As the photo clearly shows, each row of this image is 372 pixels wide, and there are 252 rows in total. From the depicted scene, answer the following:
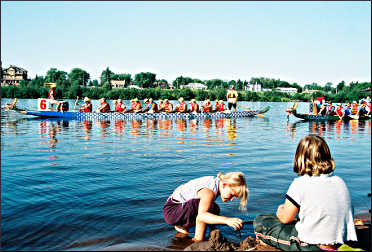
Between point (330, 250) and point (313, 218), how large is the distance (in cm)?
37

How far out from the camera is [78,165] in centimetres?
868

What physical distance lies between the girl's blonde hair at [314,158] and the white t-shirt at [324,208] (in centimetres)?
6

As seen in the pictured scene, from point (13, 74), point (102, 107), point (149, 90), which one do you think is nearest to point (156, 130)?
point (102, 107)

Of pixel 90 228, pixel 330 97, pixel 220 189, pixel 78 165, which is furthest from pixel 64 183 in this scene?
pixel 330 97

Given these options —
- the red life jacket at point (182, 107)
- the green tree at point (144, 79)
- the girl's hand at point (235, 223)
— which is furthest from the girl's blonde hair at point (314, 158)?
the green tree at point (144, 79)

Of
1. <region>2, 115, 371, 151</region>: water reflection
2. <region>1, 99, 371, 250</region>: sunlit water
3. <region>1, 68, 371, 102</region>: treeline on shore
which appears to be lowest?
<region>1, 99, 371, 250</region>: sunlit water

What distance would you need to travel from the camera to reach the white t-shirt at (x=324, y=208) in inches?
125

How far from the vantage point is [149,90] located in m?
75.4

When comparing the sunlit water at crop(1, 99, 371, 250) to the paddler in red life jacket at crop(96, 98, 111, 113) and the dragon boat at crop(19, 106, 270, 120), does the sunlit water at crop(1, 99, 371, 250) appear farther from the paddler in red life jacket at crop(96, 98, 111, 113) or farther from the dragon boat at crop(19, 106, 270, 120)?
the paddler in red life jacket at crop(96, 98, 111, 113)

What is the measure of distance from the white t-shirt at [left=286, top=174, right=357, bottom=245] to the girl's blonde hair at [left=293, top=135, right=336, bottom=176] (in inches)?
2.5

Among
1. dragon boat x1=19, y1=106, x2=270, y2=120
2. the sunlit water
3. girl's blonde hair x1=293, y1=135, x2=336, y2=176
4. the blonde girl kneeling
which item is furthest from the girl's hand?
dragon boat x1=19, y1=106, x2=270, y2=120

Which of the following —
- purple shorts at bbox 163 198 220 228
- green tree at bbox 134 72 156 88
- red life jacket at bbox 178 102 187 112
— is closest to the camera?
purple shorts at bbox 163 198 220 228

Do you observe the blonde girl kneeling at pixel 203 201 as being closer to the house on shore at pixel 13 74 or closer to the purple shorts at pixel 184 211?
the purple shorts at pixel 184 211

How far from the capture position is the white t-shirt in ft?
10.4
